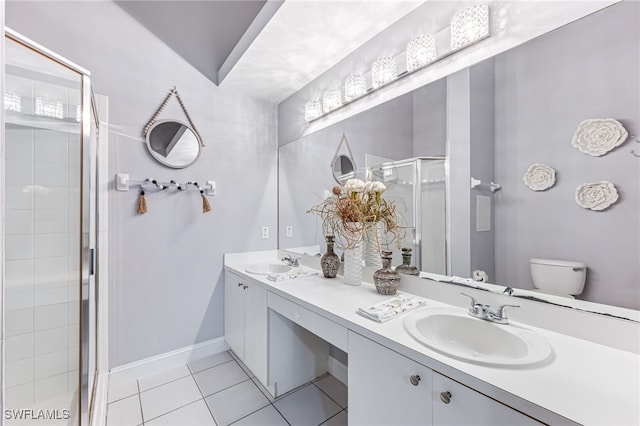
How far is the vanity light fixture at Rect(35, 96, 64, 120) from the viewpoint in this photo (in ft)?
4.64

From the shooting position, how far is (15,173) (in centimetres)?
134

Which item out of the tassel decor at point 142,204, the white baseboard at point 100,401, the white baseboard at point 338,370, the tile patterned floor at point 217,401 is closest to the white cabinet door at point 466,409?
the tile patterned floor at point 217,401

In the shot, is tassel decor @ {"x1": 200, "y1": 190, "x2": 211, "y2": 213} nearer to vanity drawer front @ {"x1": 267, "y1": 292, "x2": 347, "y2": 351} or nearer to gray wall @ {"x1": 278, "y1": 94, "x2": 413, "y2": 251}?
gray wall @ {"x1": 278, "y1": 94, "x2": 413, "y2": 251}

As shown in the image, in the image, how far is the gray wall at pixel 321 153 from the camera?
1.64 m

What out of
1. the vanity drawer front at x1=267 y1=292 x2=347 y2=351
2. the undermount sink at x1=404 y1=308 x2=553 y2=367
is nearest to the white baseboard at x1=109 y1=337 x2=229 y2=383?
the vanity drawer front at x1=267 y1=292 x2=347 y2=351

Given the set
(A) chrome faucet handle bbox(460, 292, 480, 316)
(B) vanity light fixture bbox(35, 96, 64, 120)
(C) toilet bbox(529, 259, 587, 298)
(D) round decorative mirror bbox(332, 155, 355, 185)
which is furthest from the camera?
(D) round decorative mirror bbox(332, 155, 355, 185)

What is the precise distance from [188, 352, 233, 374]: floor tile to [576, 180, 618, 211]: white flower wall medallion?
2.49 metres

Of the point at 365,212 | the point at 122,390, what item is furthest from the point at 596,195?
the point at 122,390

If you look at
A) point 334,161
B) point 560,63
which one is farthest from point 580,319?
point 334,161

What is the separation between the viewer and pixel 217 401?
1.75 meters

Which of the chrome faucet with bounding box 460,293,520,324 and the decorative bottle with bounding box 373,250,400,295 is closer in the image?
the chrome faucet with bounding box 460,293,520,324

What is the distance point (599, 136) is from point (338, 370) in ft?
6.48

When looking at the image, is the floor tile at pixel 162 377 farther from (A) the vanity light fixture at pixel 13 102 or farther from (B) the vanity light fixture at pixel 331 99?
(B) the vanity light fixture at pixel 331 99

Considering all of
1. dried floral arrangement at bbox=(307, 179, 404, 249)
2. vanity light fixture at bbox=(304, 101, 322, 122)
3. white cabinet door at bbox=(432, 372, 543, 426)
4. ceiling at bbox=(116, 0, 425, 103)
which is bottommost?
white cabinet door at bbox=(432, 372, 543, 426)
